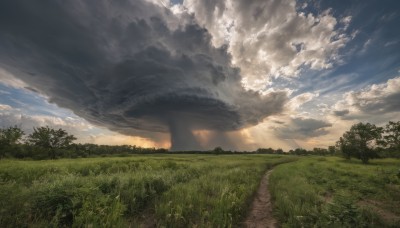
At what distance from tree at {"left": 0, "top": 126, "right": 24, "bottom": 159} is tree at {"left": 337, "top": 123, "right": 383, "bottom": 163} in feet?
343

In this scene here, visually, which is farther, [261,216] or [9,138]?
[9,138]

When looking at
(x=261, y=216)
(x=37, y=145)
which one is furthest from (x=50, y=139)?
(x=261, y=216)

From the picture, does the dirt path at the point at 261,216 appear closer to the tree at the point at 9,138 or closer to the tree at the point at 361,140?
the tree at the point at 361,140

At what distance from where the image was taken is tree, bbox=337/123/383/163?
54.6m

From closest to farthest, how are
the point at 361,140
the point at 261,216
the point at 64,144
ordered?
the point at 261,216 < the point at 361,140 < the point at 64,144

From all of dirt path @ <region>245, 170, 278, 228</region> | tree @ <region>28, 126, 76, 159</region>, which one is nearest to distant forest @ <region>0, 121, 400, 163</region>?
tree @ <region>28, 126, 76, 159</region>

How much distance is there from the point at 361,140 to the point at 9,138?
10775cm

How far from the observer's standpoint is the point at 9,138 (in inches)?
2554

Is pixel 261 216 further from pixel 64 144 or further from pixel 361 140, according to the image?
pixel 64 144

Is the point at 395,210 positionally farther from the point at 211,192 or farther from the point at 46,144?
the point at 46,144

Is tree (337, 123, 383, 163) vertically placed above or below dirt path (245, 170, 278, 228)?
above

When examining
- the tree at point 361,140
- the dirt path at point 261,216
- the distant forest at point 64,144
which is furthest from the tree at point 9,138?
the tree at point 361,140

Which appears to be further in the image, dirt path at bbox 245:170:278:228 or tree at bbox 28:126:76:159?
tree at bbox 28:126:76:159

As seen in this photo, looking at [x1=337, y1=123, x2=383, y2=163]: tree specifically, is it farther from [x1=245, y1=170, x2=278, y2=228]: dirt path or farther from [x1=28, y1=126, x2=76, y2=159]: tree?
[x1=28, y1=126, x2=76, y2=159]: tree
